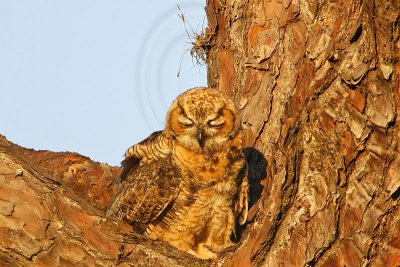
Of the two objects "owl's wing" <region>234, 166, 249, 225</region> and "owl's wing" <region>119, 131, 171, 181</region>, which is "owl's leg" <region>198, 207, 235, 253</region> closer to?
"owl's wing" <region>234, 166, 249, 225</region>

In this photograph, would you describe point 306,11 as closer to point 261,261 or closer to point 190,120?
point 190,120

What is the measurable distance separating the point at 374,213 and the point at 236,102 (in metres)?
2.72

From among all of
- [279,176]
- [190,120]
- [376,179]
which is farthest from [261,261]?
[190,120]

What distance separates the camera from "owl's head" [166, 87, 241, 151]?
21.6 feet

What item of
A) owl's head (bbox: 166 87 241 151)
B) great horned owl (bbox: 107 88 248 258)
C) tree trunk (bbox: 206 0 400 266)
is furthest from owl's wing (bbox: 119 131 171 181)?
tree trunk (bbox: 206 0 400 266)

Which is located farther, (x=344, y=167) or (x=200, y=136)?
(x=200, y=136)

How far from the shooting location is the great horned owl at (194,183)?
256 inches

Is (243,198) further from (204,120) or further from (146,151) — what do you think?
(146,151)

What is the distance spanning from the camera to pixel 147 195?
21.2 ft

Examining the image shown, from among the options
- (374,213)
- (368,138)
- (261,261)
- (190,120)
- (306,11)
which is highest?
(306,11)

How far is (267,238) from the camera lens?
15.4 ft

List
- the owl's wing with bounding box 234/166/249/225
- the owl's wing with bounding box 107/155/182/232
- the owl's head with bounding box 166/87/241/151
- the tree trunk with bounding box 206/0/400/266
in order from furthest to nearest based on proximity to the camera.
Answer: the owl's wing with bounding box 234/166/249/225 → the owl's head with bounding box 166/87/241/151 → the owl's wing with bounding box 107/155/182/232 → the tree trunk with bounding box 206/0/400/266

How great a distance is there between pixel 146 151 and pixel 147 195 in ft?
1.96

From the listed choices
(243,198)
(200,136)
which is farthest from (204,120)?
(243,198)
